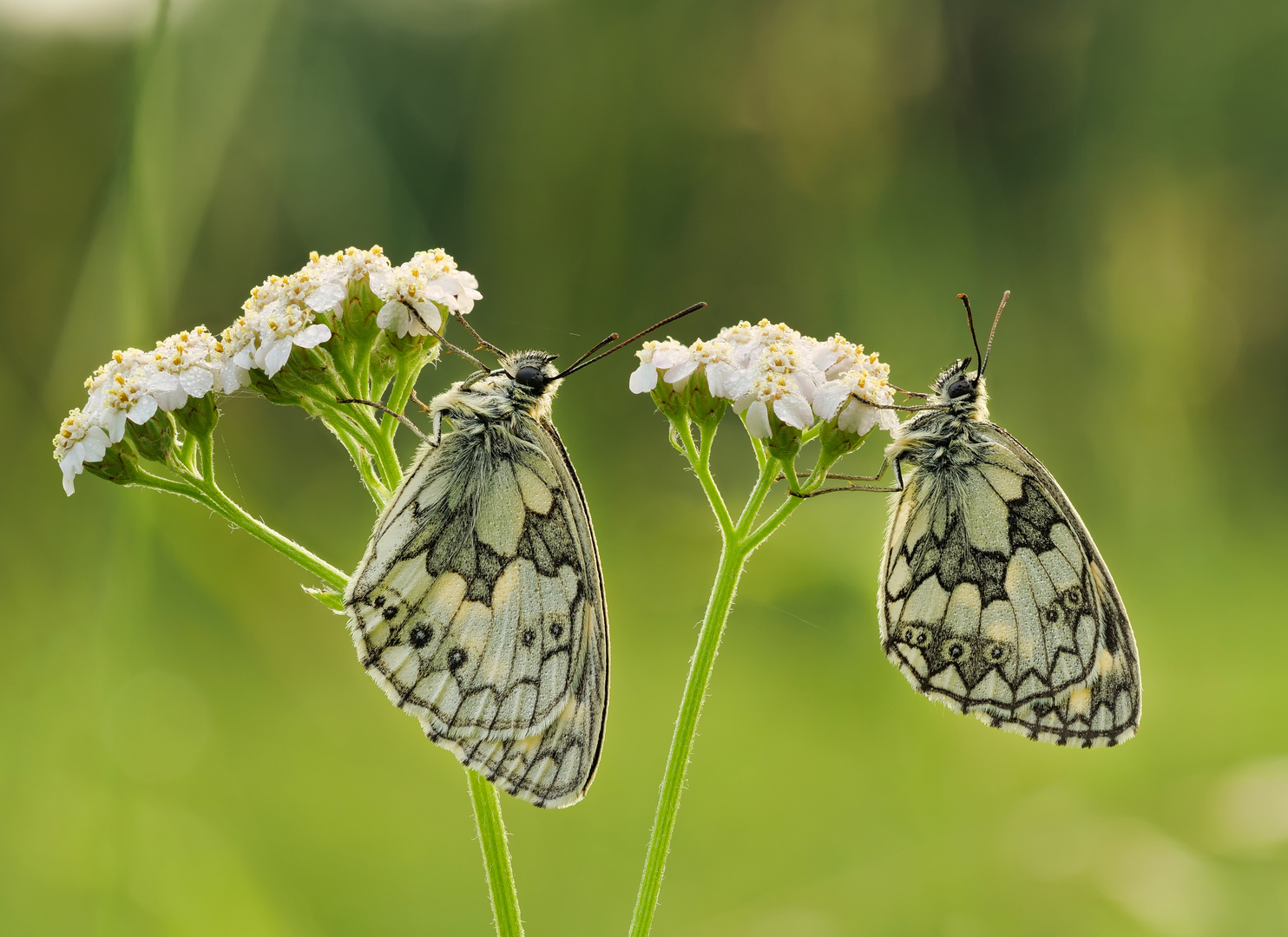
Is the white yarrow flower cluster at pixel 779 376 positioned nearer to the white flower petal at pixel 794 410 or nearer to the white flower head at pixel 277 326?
the white flower petal at pixel 794 410

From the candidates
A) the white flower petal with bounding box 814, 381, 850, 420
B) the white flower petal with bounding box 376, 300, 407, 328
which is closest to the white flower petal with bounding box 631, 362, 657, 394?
the white flower petal with bounding box 814, 381, 850, 420

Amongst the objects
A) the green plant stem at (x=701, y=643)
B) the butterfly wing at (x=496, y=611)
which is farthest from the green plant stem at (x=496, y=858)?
the green plant stem at (x=701, y=643)

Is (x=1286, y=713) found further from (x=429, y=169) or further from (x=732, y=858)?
(x=429, y=169)

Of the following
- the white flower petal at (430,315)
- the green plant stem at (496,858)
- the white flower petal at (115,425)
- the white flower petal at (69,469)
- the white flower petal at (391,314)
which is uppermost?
the white flower petal at (430,315)

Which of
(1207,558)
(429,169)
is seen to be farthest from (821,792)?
(429,169)

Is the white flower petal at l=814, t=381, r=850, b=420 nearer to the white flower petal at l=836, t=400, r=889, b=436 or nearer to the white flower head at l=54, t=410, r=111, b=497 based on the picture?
the white flower petal at l=836, t=400, r=889, b=436

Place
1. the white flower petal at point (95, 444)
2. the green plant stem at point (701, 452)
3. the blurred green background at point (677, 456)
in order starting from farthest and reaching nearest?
the blurred green background at point (677, 456), the green plant stem at point (701, 452), the white flower petal at point (95, 444)

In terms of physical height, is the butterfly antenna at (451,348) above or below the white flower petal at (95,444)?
above

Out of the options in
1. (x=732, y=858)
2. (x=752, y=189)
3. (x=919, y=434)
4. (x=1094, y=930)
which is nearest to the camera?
(x=919, y=434)
